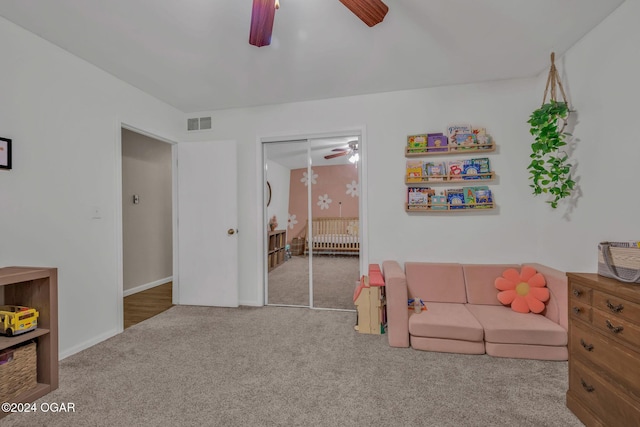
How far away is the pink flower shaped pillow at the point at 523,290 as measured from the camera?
7.46ft

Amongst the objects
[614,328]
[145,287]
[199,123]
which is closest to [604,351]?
[614,328]

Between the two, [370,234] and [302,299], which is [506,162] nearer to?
[370,234]

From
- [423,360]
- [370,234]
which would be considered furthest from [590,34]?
[423,360]

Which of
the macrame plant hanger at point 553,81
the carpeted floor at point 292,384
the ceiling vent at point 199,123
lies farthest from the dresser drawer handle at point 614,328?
the ceiling vent at point 199,123

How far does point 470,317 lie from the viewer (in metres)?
2.26

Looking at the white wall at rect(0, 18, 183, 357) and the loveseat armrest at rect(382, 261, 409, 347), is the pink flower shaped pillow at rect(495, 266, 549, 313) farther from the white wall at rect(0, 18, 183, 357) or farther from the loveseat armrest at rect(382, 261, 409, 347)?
the white wall at rect(0, 18, 183, 357)

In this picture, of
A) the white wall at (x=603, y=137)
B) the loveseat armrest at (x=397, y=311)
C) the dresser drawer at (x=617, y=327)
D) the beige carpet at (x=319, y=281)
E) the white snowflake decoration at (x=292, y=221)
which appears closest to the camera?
the dresser drawer at (x=617, y=327)

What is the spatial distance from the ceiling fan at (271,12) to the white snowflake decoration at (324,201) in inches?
81.5

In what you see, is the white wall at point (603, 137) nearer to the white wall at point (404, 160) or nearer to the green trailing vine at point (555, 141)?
the green trailing vine at point (555, 141)

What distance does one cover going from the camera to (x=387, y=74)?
2.65 m

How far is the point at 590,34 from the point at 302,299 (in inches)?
144

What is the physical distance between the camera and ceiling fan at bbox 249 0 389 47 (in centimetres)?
136

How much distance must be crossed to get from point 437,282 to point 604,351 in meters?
1.35

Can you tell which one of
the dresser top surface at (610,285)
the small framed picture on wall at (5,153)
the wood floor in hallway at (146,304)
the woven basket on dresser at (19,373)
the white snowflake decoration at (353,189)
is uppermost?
the small framed picture on wall at (5,153)
